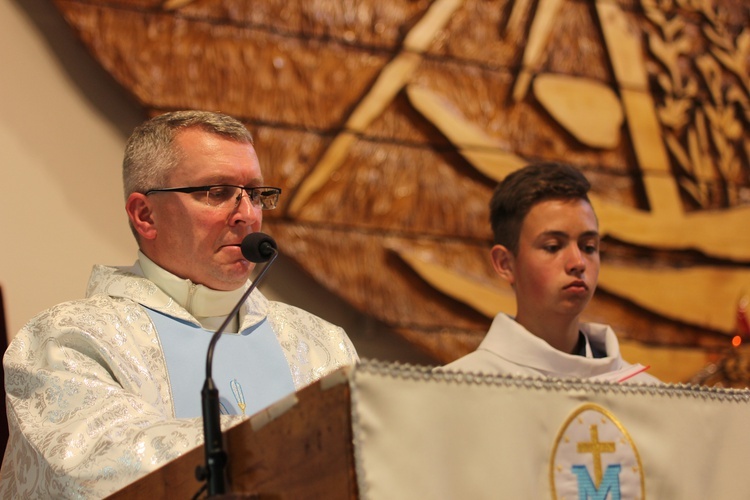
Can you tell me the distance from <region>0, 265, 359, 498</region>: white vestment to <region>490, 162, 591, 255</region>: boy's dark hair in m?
0.67

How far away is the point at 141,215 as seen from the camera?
259 cm

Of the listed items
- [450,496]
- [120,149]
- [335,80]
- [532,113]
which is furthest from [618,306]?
[450,496]

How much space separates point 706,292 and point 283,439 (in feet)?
10.4

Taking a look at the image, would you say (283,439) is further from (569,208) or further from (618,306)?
(618,306)

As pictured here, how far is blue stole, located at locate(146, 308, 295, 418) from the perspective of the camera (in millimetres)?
2426

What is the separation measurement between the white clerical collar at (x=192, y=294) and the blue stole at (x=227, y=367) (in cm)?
6

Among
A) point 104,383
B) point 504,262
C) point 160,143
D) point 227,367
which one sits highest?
point 160,143

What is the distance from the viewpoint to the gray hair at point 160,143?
255 cm


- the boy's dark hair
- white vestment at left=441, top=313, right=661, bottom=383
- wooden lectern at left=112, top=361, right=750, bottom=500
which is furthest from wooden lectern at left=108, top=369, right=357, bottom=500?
the boy's dark hair

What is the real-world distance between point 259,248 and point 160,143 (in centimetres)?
61

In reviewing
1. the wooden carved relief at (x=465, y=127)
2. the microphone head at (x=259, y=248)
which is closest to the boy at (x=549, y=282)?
the wooden carved relief at (x=465, y=127)

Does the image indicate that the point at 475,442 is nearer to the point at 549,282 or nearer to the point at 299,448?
the point at 299,448

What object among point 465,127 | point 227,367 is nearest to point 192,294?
point 227,367

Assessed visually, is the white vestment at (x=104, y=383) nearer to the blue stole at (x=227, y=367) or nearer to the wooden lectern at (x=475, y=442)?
the blue stole at (x=227, y=367)
